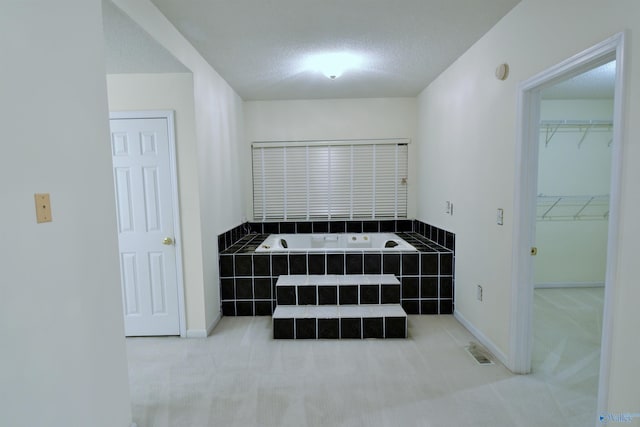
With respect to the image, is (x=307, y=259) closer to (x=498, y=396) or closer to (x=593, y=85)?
(x=498, y=396)

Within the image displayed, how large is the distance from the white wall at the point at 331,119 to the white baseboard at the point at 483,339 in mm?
2180

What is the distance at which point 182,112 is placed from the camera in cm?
263

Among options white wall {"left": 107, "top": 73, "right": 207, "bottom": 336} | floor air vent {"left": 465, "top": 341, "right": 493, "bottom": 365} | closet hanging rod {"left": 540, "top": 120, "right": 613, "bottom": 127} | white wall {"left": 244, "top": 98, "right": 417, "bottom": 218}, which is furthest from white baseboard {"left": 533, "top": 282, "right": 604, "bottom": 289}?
white wall {"left": 107, "top": 73, "right": 207, "bottom": 336}

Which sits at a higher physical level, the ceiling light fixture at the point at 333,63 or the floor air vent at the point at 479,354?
the ceiling light fixture at the point at 333,63

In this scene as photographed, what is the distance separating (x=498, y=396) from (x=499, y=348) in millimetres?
484

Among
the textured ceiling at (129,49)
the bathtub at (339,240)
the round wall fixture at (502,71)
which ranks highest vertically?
the textured ceiling at (129,49)

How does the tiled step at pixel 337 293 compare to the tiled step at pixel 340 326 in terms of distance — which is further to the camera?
the tiled step at pixel 337 293

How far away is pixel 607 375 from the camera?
4.63ft

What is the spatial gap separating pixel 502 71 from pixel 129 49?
251 centimetres

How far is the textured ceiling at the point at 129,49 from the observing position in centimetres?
175

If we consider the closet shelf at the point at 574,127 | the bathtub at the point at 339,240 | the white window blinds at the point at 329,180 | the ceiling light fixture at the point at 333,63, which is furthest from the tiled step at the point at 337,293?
the closet shelf at the point at 574,127

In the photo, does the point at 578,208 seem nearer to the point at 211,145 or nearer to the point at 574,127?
the point at 574,127

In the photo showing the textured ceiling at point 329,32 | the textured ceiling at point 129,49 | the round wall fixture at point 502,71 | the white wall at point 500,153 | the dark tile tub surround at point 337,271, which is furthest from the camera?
the dark tile tub surround at point 337,271

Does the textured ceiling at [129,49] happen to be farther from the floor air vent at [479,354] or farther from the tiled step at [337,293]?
the floor air vent at [479,354]
